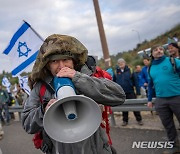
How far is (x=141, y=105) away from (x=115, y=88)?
14.5ft

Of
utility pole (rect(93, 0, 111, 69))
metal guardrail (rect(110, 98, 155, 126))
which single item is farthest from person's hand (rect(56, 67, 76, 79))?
utility pole (rect(93, 0, 111, 69))

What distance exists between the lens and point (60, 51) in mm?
1783

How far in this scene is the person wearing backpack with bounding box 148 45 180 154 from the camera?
161 inches

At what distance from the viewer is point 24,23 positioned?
16.8 ft

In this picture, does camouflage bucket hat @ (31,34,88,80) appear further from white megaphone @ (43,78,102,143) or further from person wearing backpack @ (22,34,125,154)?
white megaphone @ (43,78,102,143)

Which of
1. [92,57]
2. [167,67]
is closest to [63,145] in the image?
[92,57]

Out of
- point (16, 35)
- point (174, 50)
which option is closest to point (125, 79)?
point (174, 50)

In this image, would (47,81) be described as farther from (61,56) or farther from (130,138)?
(130,138)

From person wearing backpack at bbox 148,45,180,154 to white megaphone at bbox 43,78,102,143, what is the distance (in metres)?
2.75

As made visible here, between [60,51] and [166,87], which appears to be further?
[166,87]

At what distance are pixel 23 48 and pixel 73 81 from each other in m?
3.87

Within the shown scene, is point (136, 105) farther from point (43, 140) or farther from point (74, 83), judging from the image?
point (74, 83)

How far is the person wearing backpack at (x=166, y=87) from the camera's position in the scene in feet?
13.4

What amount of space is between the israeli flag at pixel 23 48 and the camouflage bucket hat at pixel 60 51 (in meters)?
2.96
